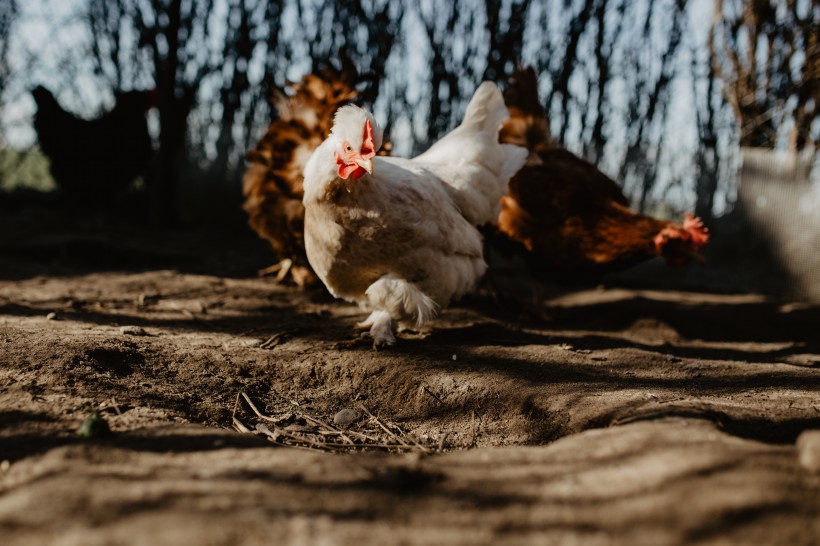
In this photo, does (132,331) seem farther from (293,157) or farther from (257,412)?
(293,157)

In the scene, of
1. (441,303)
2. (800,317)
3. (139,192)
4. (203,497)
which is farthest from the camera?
(139,192)

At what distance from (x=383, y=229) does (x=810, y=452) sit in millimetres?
1995

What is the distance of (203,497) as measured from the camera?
50.7 inches

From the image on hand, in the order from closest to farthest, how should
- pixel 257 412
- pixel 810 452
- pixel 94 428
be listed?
pixel 810 452, pixel 94 428, pixel 257 412

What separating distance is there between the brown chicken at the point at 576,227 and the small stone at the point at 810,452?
112 inches

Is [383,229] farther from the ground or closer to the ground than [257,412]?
farther from the ground

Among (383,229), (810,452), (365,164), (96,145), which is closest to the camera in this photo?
(810,452)

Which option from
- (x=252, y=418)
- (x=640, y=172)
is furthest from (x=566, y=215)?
(x=640, y=172)

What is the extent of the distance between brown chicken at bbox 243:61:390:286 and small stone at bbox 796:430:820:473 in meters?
3.45

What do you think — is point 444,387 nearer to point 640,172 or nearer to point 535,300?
point 535,300

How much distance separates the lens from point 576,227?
14.0 feet

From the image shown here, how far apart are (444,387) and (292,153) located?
8.73 ft

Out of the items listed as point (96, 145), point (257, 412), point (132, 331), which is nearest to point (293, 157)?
point (132, 331)

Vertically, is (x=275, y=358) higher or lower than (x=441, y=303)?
lower
